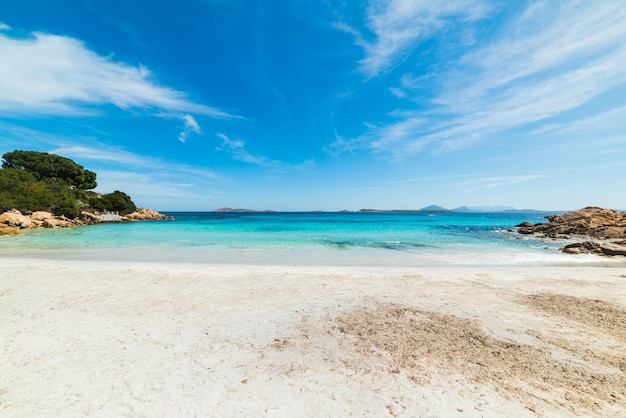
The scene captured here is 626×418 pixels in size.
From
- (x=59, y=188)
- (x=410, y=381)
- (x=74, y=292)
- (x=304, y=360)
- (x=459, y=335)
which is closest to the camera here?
(x=410, y=381)

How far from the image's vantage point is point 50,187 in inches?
1759

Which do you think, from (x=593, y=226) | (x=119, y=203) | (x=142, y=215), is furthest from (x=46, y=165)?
(x=593, y=226)

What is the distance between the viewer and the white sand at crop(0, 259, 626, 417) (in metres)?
3.57

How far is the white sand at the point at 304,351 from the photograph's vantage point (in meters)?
3.57

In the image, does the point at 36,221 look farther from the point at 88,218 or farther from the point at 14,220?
the point at 88,218

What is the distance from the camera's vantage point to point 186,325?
19.3ft

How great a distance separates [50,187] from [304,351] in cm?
5877

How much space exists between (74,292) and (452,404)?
32.5ft

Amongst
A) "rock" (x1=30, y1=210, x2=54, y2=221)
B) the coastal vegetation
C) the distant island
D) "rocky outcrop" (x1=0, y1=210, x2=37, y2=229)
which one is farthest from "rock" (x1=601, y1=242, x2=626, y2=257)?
the coastal vegetation

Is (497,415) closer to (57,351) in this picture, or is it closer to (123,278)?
(57,351)

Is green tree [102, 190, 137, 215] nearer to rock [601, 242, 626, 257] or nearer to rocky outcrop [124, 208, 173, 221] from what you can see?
rocky outcrop [124, 208, 173, 221]

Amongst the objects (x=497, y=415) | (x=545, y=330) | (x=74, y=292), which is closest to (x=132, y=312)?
(x=74, y=292)

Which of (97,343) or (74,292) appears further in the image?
(74,292)

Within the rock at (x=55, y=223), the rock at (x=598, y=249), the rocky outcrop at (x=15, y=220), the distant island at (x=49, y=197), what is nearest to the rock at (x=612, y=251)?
the rock at (x=598, y=249)
